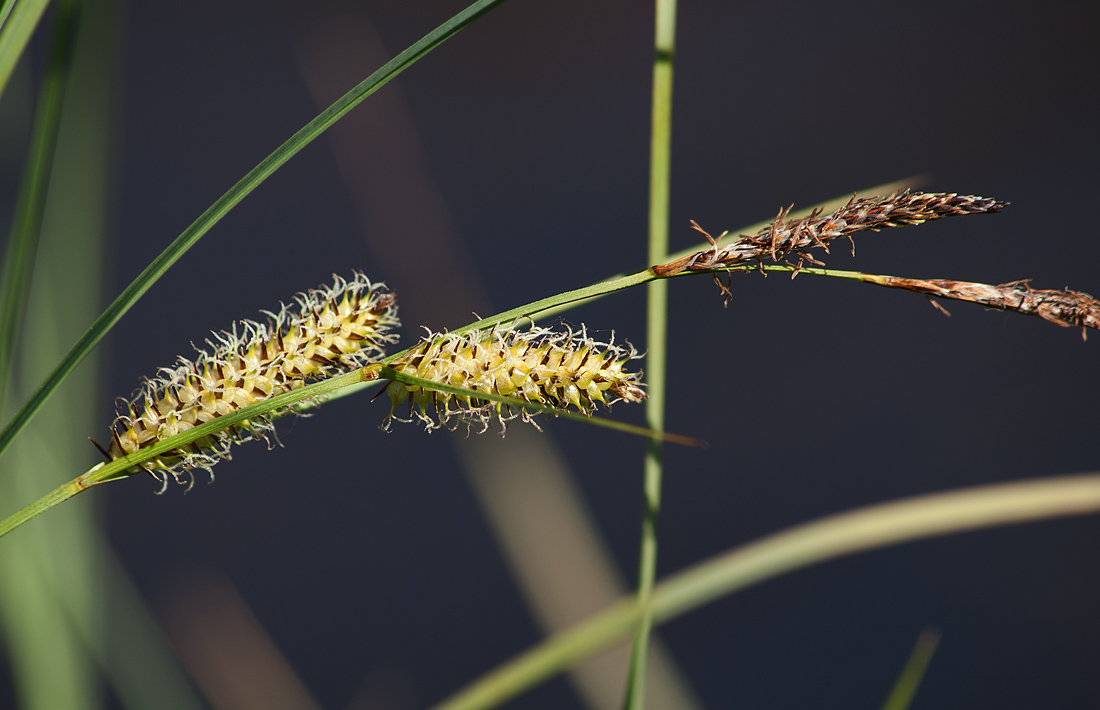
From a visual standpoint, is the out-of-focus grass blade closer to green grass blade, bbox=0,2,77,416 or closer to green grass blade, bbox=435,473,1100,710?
green grass blade, bbox=0,2,77,416

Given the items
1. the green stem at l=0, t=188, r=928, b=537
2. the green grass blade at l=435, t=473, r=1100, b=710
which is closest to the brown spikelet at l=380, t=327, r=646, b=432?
the green stem at l=0, t=188, r=928, b=537

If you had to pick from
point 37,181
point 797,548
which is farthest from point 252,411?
point 797,548

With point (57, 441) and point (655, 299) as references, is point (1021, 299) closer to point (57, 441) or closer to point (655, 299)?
point (655, 299)

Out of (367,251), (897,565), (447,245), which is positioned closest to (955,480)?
(897,565)

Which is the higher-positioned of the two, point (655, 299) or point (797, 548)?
point (655, 299)

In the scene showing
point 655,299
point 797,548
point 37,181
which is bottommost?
point 797,548

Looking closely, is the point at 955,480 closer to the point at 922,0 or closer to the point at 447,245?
the point at 922,0

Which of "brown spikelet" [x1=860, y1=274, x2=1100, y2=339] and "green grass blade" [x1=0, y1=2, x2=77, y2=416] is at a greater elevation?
"green grass blade" [x1=0, y1=2, x2=77, y2=416]
